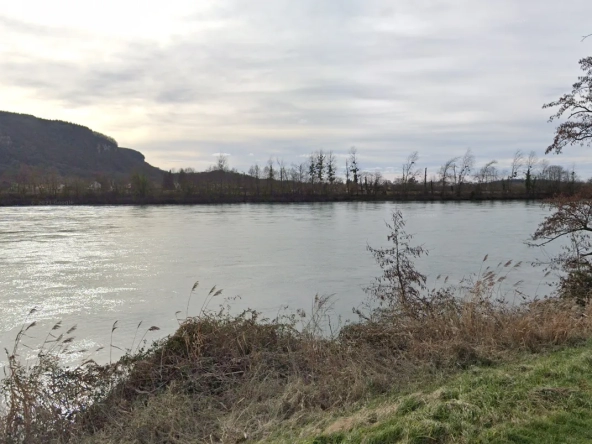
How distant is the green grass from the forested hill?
427 ft

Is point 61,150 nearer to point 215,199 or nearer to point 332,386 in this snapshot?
point 215,199

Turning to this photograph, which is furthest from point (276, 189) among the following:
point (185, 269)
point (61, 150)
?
point (61, 150)

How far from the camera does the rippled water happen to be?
8789mm

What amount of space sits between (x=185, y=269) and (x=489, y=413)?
38.0 ft

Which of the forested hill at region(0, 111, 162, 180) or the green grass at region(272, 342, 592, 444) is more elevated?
the forested hill at region(0, 111, 162, 180)

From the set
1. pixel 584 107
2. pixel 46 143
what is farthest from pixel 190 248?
pixel 46 143

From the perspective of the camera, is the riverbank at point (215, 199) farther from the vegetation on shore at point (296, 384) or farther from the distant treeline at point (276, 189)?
the vegetation on shore at point (296, 384)

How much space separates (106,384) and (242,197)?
57.6 m

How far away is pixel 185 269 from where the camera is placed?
1355 centimetres

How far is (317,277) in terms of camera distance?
39.8 feet

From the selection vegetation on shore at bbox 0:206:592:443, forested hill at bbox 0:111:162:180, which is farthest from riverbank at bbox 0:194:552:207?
forested hill at bbox 0:111:162:180

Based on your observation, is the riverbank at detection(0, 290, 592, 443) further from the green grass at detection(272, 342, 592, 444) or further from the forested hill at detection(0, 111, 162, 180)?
the forested hill at detection(0, 111, 162, 180)

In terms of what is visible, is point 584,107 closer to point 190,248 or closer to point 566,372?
point 566,372

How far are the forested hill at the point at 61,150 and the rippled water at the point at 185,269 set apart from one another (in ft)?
369
